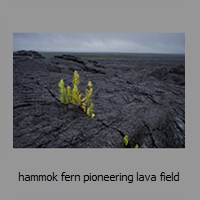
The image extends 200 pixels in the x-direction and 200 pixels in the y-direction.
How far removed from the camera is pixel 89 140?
546 cm

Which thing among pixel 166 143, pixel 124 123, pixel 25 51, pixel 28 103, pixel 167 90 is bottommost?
pixel 166 143

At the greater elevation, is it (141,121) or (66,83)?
(66,83)

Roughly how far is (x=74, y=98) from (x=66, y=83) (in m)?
2.70

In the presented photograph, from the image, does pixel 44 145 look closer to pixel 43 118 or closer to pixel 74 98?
pixel 43 118

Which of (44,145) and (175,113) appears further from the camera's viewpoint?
(175,113)

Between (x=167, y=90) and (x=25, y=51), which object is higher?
(x=25, y=51)

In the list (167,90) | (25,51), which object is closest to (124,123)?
(167,90)

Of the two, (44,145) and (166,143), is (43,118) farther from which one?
(166,143)

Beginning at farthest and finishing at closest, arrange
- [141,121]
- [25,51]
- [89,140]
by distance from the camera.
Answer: [25,51] → [141,121] → [89,140]

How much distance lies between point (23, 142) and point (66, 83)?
13.0ft

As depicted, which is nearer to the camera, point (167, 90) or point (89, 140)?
point (89, 140)

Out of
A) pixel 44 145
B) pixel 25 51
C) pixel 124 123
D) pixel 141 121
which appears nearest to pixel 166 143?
pixel 141 121

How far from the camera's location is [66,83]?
865 cm

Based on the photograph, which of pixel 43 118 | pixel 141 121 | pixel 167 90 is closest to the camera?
pixel 43 118
